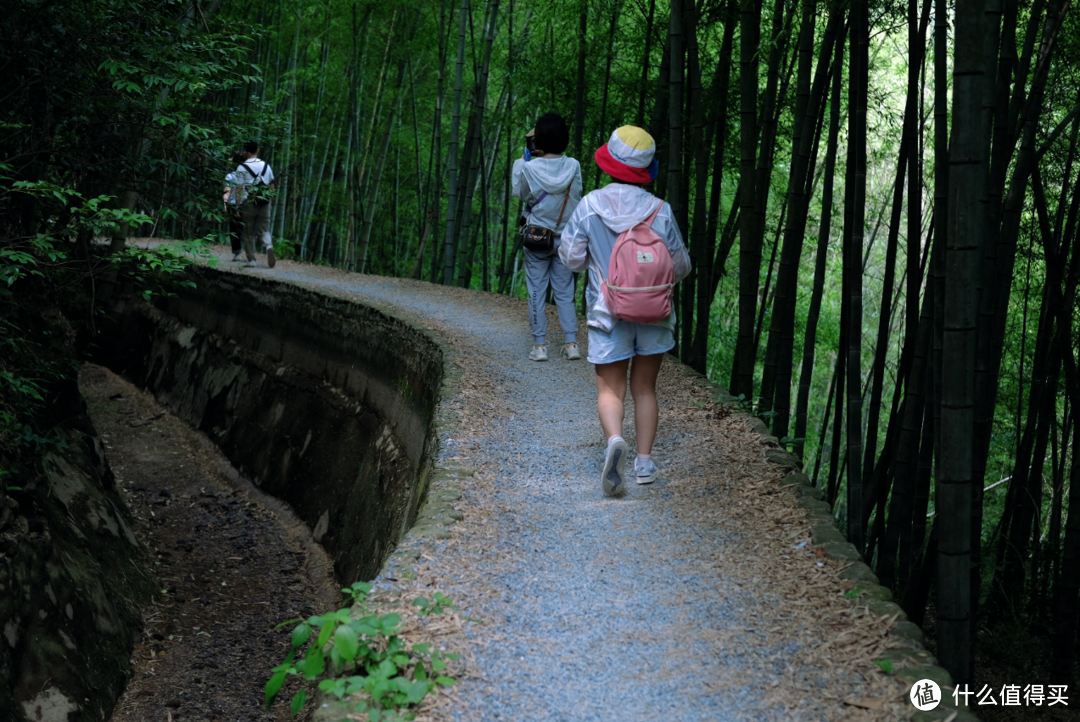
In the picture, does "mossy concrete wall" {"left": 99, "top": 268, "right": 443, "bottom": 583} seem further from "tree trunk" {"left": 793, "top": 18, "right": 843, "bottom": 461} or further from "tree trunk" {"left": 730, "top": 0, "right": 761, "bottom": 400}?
"tree trunk" {"left": 793, "top": 18, "right": 843, "bottom": 461}

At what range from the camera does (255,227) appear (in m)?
9.51

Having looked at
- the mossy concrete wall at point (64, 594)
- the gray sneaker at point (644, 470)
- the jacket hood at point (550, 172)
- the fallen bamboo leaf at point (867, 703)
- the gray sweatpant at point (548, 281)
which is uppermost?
the jacket hood at point (550, 172)

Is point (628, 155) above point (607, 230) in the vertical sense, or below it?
above

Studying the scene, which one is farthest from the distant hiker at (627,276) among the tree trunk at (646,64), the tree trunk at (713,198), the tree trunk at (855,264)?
the tree trunk at (646,64)

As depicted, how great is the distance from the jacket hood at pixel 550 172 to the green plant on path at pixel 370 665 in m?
3.16

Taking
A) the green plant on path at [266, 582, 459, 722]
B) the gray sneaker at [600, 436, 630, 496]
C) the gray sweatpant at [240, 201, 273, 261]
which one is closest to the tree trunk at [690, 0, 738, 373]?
the gray sneaker at [600, 436, 630, 496]

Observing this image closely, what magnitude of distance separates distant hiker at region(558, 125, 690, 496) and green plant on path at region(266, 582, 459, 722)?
49.7 inches

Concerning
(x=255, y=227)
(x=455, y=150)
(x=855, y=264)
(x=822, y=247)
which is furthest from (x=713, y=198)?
(x=255, y=227)

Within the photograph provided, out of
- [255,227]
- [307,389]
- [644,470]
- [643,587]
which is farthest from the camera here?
[255,227]

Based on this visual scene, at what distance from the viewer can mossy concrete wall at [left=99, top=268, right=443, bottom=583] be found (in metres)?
4.88

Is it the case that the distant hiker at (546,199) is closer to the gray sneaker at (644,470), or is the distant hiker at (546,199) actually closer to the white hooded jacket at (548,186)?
the white hooded jacket at (548,186)

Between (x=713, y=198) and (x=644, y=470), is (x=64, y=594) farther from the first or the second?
(x=713, y=198)

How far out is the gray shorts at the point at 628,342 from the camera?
323 centimetres

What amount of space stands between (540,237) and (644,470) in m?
1.98
